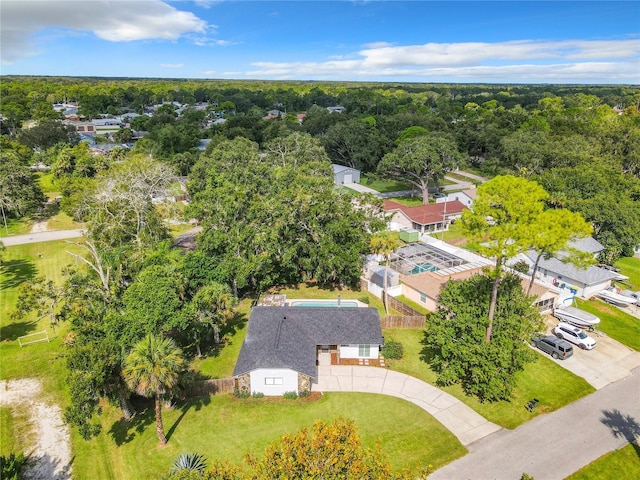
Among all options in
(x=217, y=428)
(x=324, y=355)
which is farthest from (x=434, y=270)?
(x=217, y=428)

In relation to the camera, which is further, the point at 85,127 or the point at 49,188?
the point at 85,127

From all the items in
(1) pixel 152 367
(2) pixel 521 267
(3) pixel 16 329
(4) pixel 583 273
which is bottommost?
(3) pixel 16 329

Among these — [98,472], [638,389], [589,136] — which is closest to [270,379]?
[98,472]

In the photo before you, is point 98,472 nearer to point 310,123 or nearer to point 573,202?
point 573,202

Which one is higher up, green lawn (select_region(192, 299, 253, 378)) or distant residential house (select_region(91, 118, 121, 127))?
distant residential house (select_region(91, 118, 121, 127))

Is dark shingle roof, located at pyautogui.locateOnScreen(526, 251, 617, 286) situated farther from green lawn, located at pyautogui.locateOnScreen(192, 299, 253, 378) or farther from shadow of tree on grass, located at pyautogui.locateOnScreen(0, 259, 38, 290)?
shadow of tree on grass, located at pyautogui.locateOnScreen(0, 259, 38, 290)

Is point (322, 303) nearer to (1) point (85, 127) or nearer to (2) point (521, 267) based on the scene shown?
(2) point (521, 267)

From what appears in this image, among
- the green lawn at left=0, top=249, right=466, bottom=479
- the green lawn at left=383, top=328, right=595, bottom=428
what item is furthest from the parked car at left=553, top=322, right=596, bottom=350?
the green lawn at left=0, top=249, right=466, bottom=479
